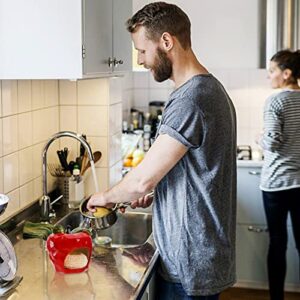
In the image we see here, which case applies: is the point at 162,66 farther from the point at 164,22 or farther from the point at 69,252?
the point at 69,252

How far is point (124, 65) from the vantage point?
2.65 m

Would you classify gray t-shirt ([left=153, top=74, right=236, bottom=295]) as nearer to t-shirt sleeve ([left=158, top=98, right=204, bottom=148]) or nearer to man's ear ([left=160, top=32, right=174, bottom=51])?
t-shirt sleeve ([left=158, top=98, right=204, bottom=148])

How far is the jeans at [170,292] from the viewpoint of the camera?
1.92 meters

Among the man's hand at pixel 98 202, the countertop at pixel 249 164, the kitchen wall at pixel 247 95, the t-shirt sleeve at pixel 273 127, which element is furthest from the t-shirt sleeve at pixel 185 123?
the kitchen wall at pixel 247 95

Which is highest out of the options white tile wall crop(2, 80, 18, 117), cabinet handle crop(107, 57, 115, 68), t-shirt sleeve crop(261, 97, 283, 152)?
cabinet handle crop(107, 57, 115, 68)

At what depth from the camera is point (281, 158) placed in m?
3.52

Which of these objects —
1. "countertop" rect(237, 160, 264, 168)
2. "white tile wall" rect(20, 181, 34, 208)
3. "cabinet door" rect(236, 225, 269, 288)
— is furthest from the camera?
"cabinet door" rect(236, 225, 269, 288)

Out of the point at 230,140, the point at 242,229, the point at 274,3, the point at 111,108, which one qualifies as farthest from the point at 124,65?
the point at 242,229

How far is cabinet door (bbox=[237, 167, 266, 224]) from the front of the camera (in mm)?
3861

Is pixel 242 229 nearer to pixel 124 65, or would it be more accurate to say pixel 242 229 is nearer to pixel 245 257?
pixel 245 257

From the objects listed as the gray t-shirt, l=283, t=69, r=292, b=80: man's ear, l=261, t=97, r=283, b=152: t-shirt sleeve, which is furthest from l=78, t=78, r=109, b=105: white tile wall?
l=283, t=69, r=292, b=80: man's ear

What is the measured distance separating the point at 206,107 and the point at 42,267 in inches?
29.3

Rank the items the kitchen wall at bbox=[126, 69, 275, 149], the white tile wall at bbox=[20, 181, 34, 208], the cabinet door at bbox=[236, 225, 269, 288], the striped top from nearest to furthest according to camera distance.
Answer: the white tile wall at bbox=[20, 181, 34, 208] → the striped top → the cabinet door at bbox=[236, 225, 269, 288] → the kitchen wall at bbox=[126, 69, 275, 149]

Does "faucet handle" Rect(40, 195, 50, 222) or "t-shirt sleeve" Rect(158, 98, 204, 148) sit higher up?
"t-shirt sleeve" Rect(158, 98, 204, 148)
